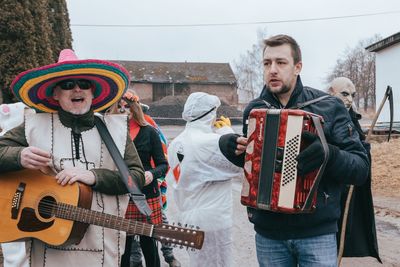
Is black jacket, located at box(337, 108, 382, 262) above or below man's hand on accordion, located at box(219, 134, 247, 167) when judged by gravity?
below

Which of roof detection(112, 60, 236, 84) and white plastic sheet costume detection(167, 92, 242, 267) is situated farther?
roof detection(112, 60, 236, 84)

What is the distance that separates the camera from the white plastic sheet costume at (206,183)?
3738mm

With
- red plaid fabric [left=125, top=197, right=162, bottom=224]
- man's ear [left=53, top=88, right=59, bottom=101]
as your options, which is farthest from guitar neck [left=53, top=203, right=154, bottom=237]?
red plaid fabric [left=125, top=197, right=162, bottom=224]

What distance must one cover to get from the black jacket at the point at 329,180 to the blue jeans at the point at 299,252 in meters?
0.04

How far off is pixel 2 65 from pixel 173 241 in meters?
8.47

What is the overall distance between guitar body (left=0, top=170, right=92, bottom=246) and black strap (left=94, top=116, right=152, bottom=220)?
23 centimetres

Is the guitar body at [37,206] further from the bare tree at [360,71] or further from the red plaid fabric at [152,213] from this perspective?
the bare tree at [360,71]

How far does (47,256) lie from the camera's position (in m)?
2.61

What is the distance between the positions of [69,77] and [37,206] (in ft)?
2.60

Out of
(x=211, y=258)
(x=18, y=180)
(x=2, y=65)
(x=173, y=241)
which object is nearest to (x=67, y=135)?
(x=18, y=180)

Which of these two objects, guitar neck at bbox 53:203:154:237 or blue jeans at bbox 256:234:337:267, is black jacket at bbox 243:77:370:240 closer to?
blue jeans at bbox 256:234:337:267

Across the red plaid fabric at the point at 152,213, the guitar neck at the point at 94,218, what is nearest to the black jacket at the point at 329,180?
the guitar neck at the point at 94,218

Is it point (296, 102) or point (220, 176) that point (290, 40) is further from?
point (220, 176)

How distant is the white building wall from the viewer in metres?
21.7
